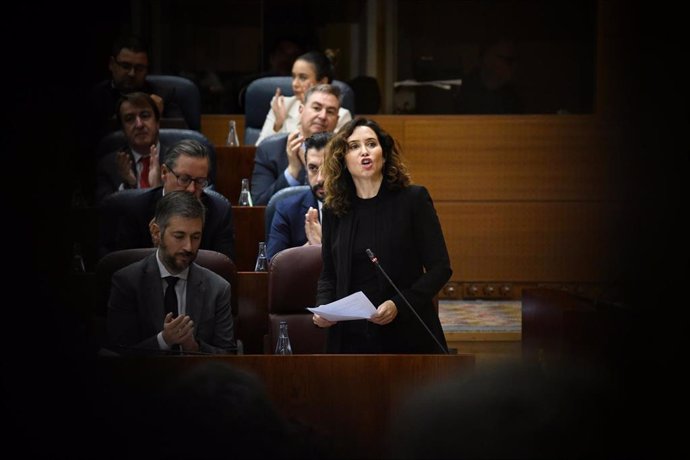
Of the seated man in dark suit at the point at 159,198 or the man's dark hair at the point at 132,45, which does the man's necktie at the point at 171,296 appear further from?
the man's dark hair at the point at 132,45

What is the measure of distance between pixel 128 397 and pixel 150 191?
1.31m

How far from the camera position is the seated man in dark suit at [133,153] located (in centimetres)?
286

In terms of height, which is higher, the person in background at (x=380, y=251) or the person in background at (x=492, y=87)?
the person in background at (x=492, y=87)

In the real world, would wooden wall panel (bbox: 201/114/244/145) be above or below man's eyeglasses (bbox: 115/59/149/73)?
below

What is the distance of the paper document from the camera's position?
1795 millimetres

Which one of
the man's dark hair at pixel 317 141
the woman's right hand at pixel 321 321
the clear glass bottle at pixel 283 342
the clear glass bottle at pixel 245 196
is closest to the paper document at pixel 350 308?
the woman's right hand at pixel 321 321

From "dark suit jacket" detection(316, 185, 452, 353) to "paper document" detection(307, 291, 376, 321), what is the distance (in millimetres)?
99

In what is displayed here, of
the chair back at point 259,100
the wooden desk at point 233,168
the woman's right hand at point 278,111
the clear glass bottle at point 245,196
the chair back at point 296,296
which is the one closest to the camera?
the chair back at point 296,296

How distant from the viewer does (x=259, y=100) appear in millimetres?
3672

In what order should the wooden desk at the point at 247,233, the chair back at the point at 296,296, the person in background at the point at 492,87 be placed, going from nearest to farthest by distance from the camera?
the chair back at the point at 296,296 < the wooden desk at the point at 247,233 < the person in background at the point at 492,87

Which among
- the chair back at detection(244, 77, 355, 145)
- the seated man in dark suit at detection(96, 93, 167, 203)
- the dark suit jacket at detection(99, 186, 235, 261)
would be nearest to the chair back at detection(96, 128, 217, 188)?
the seated man in dark suit at detection(96, 93, 167, 203)

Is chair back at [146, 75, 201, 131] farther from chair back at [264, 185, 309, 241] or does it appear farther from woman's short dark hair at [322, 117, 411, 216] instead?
woman's short dark hair at [322, 117, 411, 216]

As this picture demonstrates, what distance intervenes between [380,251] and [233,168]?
58.7 inches

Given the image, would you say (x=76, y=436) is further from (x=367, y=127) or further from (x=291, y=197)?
(x=291, y=197)
